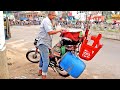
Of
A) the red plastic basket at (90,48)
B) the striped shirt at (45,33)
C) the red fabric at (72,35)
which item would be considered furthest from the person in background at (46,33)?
the red plastic basket at (90,48)

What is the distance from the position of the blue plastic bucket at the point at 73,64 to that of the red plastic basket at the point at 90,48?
0.22 meters

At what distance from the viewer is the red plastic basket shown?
5277 millimetres

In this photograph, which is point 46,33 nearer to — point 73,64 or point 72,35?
point 72,35

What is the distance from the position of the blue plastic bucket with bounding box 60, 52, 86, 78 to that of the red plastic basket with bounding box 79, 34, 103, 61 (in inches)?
8.5

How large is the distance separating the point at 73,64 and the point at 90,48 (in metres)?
0.52

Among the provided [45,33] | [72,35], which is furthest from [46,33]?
[72,35]

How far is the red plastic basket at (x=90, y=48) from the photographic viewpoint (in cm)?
528

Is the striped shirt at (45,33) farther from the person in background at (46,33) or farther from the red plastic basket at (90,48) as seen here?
the red plastic basket at (90,48)

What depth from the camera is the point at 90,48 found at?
530 cm

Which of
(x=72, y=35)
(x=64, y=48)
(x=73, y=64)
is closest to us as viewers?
(x=73, y=64)
